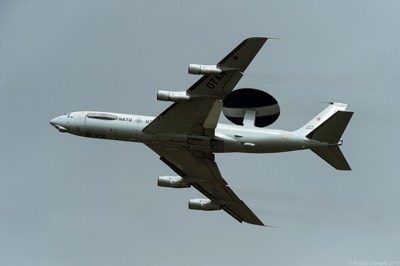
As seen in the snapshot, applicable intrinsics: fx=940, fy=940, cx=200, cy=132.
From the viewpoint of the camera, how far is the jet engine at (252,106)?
258 feet

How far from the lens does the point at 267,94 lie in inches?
3095

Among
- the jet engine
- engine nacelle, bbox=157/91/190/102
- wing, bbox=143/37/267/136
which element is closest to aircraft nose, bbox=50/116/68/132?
wing, bbox=143/37/267/136

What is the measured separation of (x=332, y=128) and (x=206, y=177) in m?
14.0

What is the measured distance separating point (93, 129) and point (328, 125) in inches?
778

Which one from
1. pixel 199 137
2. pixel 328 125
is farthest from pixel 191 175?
pixel 328 125

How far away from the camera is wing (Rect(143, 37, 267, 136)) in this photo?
70562 millimetres

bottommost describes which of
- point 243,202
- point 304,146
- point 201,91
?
point 243,202

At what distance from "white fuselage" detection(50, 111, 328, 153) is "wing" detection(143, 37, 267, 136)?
78cm

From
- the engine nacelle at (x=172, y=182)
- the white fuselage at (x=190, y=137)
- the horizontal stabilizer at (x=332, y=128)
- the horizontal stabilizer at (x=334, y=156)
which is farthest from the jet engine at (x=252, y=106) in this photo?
the engine nacelle at (x=172, y=182)

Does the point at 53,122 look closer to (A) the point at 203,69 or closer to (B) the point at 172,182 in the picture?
(B) the point at 172,182

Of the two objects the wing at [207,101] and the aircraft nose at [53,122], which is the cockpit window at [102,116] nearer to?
the wing at [207,101]

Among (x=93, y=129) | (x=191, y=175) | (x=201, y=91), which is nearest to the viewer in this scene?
(x=201, y=91)

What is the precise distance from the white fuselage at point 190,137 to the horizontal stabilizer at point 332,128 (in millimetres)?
561

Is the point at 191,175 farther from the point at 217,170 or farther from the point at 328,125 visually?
the point at 328,125
